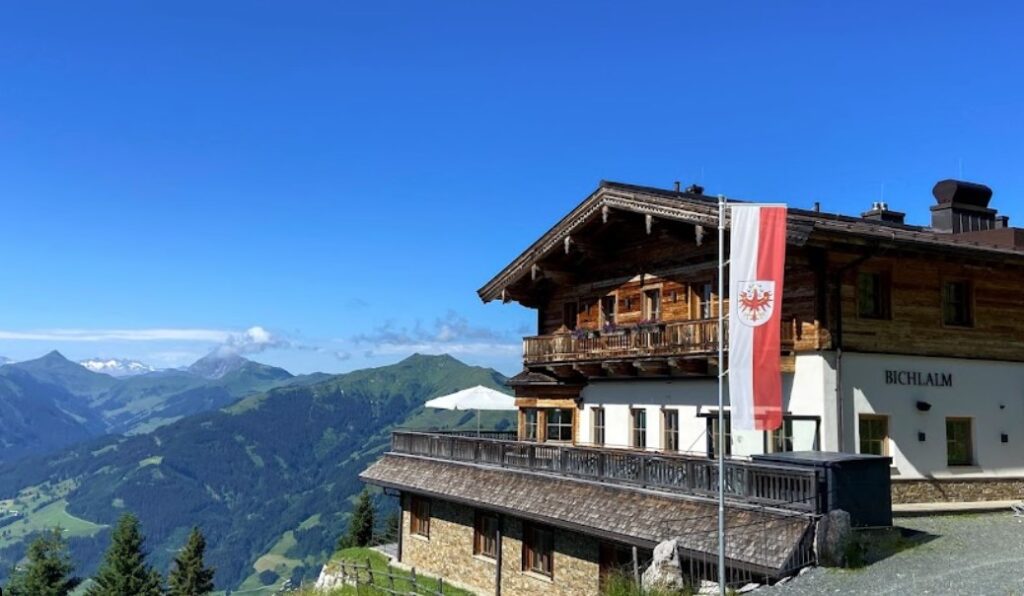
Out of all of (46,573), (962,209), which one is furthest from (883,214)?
(46,573)

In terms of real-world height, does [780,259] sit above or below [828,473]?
above

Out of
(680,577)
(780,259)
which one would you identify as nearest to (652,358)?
(680,577)

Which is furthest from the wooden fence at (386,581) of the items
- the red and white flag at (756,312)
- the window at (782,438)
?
the red and white flag at (756,312)

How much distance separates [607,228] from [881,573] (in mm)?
14752

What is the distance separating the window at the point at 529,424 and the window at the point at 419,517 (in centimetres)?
435

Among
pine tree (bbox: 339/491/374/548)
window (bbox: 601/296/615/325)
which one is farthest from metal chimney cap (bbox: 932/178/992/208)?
pine tree (bbox: 339/491/374/548)

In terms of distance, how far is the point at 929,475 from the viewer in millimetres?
19750

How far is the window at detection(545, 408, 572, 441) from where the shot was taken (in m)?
27.6

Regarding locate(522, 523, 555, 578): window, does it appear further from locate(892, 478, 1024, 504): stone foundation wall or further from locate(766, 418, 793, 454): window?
locate(892, 478, 1024, 504): stone foundation wall

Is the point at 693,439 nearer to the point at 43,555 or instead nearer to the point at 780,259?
the point at 780,259

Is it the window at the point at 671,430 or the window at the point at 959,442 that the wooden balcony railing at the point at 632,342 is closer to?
the window at the point at 671,430

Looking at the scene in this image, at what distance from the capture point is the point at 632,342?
23000 millimetres

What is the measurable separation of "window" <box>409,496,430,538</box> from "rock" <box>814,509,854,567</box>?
52.9 ft

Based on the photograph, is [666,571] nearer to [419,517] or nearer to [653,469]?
[653,469]
